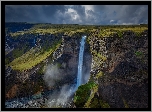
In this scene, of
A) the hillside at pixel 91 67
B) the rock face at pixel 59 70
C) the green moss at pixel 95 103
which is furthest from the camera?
the rock face at pixel 59 70

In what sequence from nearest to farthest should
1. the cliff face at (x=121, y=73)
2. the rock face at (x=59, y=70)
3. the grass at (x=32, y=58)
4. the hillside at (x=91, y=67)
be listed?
1. the cliff face at (x=121, y=73)
2. the hillside at (x=91, y=67)
3. the rock face at (x=59, y=70)
4. the grass at (x=32, y=58)

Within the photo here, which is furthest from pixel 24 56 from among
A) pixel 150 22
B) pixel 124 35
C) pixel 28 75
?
pixel 150 22

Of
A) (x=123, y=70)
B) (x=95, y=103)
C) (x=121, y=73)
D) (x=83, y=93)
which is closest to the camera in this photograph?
(x=95, y=103)

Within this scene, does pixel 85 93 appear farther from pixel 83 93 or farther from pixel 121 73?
pixel 121 73

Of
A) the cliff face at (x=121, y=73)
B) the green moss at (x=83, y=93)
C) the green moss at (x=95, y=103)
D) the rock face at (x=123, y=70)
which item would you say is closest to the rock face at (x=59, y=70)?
the green moss at (x=83, y=93)

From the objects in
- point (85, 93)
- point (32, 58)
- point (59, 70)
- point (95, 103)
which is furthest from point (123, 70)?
point (32, 58)

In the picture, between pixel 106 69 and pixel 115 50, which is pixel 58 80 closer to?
pixel 106 69

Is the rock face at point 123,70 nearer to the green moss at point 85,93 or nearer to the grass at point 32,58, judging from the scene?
the green moss at point 85,93

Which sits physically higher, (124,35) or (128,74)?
(124,35)
